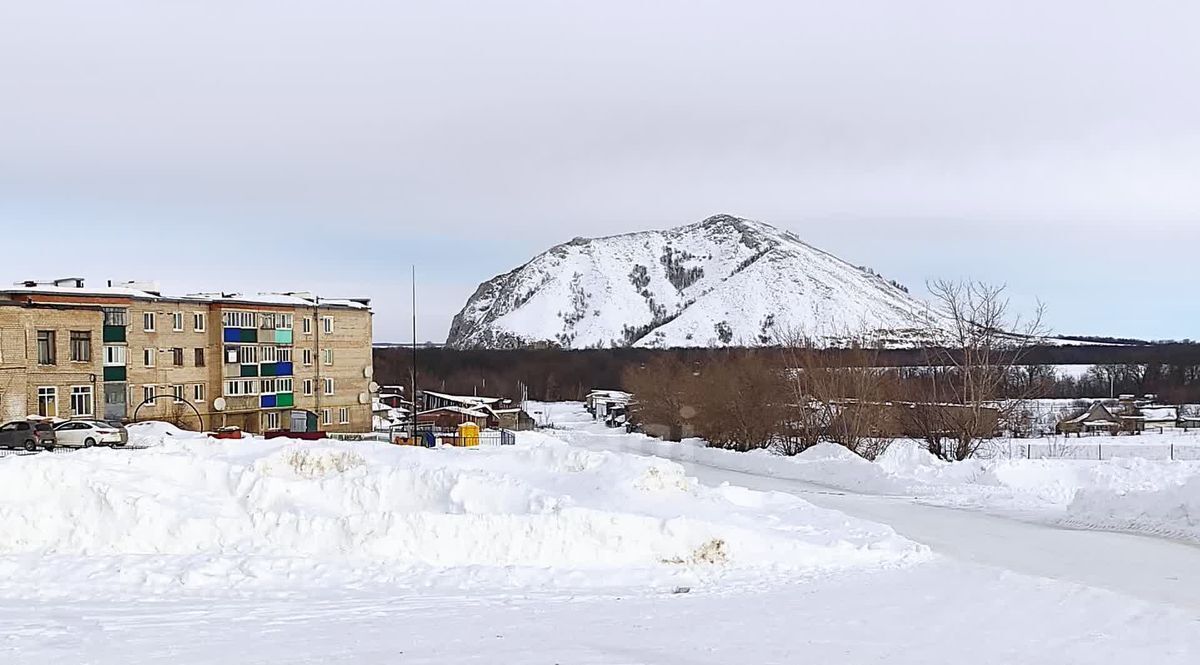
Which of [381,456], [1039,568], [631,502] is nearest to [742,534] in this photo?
[631,502]

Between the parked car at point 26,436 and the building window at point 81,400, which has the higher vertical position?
the building window at point 81,400

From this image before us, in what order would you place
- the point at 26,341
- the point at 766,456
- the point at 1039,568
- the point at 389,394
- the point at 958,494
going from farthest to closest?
the point at 389,394 < the point at 26,341 < the point at 766,456 < the point at 958,494 < the point at 1039,568

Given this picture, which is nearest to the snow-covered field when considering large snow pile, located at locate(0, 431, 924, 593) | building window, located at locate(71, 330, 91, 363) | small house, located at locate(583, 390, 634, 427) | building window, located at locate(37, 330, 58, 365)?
large snow pile, located at locate(0, 431, 924, 593)

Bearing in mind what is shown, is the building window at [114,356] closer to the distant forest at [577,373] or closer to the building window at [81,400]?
the building window at [81,400]

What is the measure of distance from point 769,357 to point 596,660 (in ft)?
175

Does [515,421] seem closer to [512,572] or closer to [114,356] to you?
[114,356]

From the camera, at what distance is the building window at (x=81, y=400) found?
47.3 meters

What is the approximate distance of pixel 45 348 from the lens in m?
46.5

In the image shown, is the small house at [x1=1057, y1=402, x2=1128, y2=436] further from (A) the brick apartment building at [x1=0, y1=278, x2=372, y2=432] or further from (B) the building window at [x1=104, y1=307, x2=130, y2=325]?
(B) the building window at [x1=104, y1=307, x2=130, y2=325]

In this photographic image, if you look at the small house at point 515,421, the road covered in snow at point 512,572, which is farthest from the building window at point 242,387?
the road covered in snow at point 512,572

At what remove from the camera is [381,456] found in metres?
24.3

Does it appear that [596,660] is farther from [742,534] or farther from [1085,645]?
[742,534]

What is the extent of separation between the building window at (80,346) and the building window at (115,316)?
186 inches

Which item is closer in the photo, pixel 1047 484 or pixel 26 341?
pixel 1047 484
